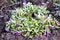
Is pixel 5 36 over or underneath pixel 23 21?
underneath

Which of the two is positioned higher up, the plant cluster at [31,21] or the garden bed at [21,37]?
the plant cluster at [31,21]

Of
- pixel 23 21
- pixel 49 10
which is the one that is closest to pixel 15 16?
pixel 23 21

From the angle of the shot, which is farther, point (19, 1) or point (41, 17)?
point (19, 1)

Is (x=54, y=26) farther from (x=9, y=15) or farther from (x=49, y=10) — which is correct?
(x=9, y=15)

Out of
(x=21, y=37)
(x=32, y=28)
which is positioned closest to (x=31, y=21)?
(x=32, y=28)

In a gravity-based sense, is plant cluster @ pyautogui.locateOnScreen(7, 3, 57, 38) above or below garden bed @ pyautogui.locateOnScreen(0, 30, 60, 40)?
above

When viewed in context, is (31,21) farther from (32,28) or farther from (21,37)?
(21,37)

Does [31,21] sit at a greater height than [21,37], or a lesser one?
greater

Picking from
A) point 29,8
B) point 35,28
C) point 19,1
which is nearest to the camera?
point 35,28
